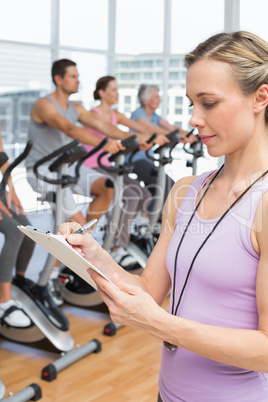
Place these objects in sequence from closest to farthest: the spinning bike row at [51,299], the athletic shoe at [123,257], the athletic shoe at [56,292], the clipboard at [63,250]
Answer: the clipboard at [63,250] → the spinning bike row at [51,299] → the athletic shoe at [56,292] → the athletic shoe at [123,257]

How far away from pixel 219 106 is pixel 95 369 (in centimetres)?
207

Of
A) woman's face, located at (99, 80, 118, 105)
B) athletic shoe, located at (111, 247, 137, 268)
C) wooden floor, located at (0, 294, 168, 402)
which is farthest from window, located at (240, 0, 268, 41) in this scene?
wooden floor, located at (0, 294, 168, 402)

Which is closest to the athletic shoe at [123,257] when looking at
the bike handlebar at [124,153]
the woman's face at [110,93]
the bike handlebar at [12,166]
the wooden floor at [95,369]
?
the wooden floor at [95,369]

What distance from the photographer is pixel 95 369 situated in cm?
278

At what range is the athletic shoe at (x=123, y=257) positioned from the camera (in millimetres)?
3857

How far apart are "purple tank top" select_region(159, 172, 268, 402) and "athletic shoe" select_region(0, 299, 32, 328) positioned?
1922 mm

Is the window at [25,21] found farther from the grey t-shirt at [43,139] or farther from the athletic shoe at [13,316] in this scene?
the athletic shoe at [13,316]

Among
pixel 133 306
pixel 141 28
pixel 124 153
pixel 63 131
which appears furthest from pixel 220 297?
pixel 141 28

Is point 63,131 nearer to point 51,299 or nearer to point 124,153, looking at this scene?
point 124,153

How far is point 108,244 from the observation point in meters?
3.64

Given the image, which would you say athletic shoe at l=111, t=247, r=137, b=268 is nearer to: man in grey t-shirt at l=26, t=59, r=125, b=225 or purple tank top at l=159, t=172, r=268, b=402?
man in grey t-shirt at l=26, t=59, r=125, b=225

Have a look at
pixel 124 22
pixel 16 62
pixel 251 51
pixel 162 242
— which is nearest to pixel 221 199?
pixel 162 242

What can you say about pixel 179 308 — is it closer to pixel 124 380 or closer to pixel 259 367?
pixel 259 367

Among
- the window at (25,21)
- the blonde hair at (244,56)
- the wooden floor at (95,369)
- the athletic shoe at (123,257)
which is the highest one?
the window at (25,21)
